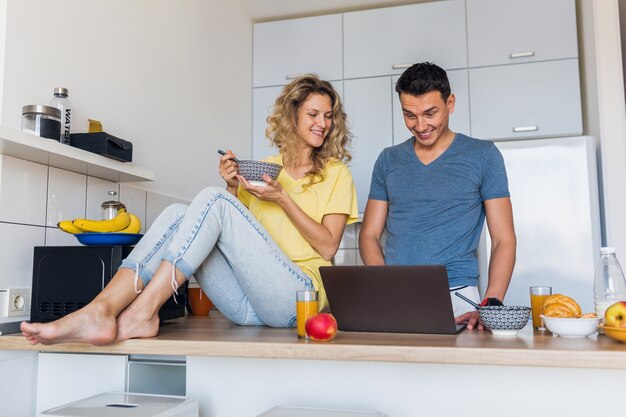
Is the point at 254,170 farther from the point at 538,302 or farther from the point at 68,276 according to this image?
the point at 538,302

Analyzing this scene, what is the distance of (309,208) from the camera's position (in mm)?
1816

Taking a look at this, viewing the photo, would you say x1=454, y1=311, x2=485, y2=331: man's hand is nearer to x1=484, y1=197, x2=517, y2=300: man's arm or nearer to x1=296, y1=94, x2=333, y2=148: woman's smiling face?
x1=484, y1=197, x2=517, y2=300: man's arm

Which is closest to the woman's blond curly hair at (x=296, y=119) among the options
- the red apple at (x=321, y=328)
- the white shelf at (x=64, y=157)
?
the white shelf at (x=64, y=157)

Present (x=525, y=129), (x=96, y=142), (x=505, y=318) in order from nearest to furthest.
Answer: (x=505, y=318)
(x=96, y=142)
(x=525, y=129)

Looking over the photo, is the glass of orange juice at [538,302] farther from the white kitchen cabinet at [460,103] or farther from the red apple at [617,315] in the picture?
the white kitchen cabinet at [460,103]

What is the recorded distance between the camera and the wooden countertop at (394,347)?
3.41 feet

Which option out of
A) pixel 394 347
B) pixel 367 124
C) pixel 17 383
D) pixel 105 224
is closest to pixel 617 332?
pixel 394 347

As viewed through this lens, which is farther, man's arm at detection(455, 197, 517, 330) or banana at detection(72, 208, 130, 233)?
man's arm at detection(455, 197, 517, 330)

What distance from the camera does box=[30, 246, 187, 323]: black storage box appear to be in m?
1.53

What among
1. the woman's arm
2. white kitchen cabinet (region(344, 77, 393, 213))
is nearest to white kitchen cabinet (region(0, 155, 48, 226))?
the woman's arm

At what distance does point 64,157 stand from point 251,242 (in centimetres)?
59

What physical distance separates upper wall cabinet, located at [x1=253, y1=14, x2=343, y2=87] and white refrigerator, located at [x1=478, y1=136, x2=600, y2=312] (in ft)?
3.57

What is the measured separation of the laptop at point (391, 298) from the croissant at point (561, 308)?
0.67ft

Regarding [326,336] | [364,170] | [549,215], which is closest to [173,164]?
[364,170]
